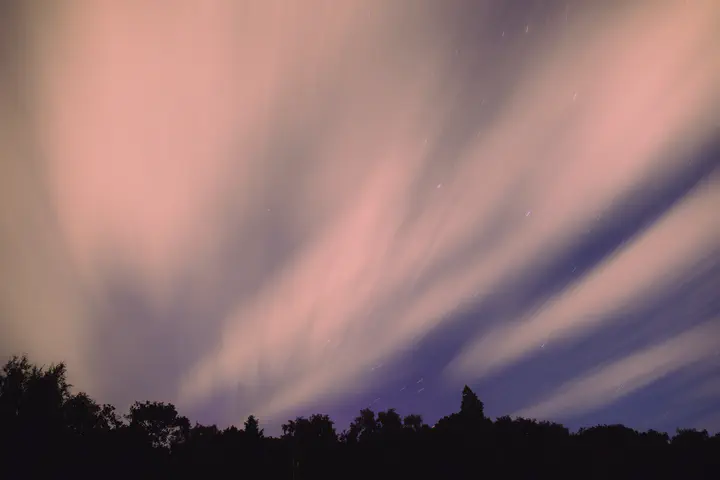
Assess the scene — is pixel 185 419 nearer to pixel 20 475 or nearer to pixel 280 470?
pixel 280 470

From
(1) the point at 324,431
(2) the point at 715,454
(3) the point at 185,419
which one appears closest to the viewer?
(2) the point at 715,454

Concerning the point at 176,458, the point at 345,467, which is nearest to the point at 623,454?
the point at 345,467

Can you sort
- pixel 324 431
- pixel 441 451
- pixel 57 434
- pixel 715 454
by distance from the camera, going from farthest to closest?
pixel 324 431 < pixel 715 454 < pixel 441 451 < pixel 57 434

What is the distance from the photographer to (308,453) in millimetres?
50344

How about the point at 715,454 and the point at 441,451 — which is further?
the point at 715,454

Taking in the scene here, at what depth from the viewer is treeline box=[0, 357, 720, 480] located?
129 feet

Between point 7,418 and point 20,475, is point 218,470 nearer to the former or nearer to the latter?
point 20,475

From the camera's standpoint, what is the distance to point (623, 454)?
52000 millimetres

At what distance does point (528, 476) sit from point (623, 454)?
47.9 feet

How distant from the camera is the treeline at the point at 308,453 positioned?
39.4m

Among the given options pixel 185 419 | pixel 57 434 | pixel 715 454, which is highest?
pixel 185 419

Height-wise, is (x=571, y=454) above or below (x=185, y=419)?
below

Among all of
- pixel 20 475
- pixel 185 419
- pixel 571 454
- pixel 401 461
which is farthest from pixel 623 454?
pixel 185 419

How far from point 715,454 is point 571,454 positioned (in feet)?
62.5
